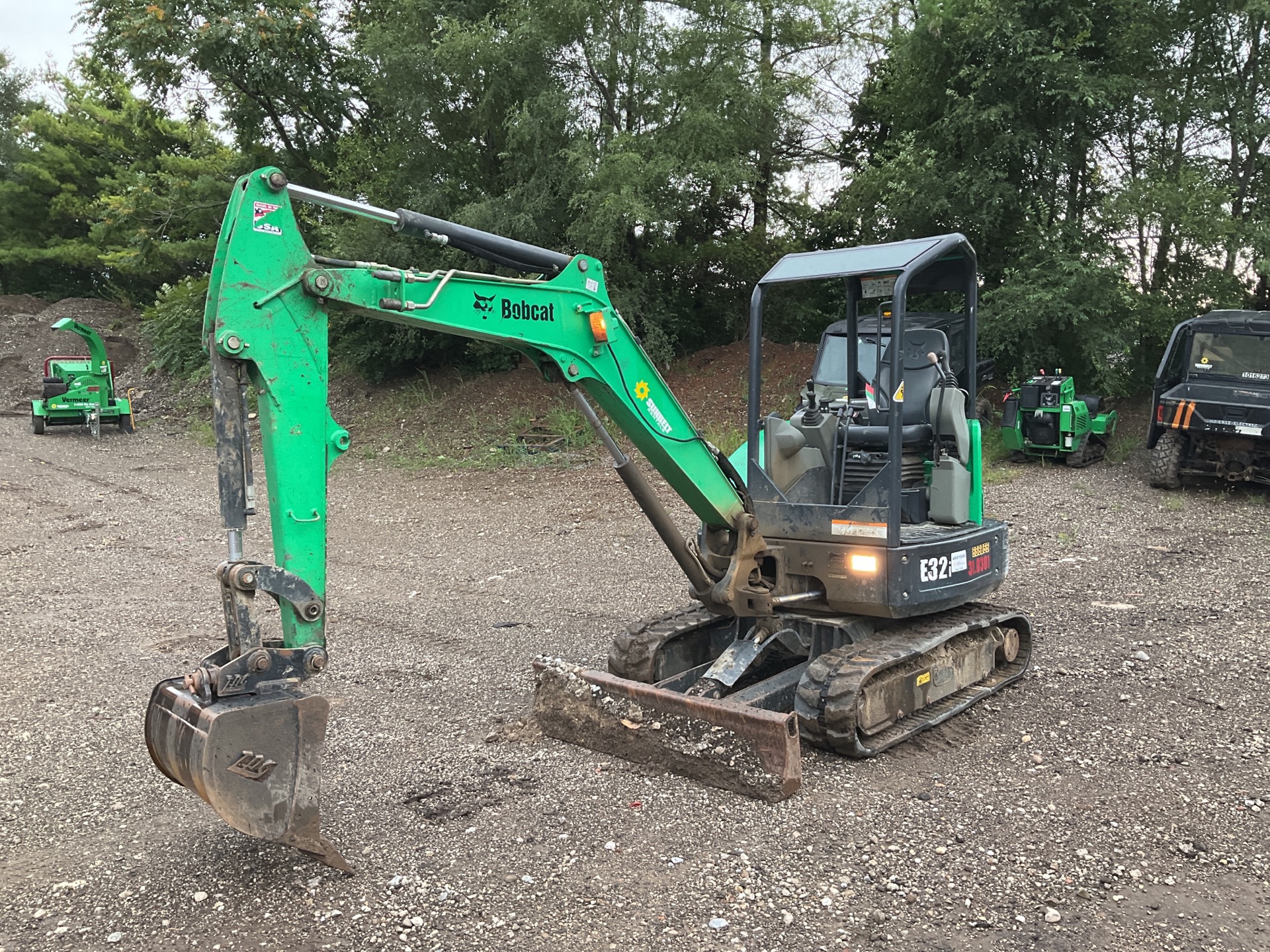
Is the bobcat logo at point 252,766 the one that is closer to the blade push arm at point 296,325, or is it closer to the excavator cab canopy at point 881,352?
the blade push arm at point 296,325

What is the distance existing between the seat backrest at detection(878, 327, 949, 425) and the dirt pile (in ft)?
67.9

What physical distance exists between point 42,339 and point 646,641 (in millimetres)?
27113

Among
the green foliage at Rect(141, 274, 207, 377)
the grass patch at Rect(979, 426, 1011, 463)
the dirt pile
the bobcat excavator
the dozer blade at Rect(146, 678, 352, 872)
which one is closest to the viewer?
the dozer blade at Rect(146, 678, 352, 872)

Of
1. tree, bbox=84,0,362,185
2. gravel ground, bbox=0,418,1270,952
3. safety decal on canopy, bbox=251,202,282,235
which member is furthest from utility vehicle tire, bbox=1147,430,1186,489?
tree, bbox=84,0,362,185

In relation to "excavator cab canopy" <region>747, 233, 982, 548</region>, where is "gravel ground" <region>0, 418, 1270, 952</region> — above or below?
below

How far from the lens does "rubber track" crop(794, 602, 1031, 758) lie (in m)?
4.91

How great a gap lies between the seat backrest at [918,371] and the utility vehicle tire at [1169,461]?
737 centimetres

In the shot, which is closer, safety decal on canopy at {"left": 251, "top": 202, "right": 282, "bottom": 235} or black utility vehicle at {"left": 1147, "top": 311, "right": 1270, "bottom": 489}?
safety decal on canopy at {"left": 251, "top": 202, "right": 282, "bottom": 235}

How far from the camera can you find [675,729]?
4.87 metres

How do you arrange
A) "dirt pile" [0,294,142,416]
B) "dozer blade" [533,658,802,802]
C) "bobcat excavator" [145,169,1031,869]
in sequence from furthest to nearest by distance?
"dirt pile" [0,294,142,416] → "dozer blade" [533,658,802,802] → "bobcat excavator" [145,169,1031,869]

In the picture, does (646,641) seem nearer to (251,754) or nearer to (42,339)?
(251,754)

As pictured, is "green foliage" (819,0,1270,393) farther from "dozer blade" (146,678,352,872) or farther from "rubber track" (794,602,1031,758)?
"dozer blade" (146,678,352,872)

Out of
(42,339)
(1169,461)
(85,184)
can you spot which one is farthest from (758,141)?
(85,184)

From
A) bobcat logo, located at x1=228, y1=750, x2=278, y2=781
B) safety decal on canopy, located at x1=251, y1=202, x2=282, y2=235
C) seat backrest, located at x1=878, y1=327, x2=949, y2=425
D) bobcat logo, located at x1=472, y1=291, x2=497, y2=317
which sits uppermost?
safety decal on canopy, located at x1=251, y1=202, x2=282, y2=235
